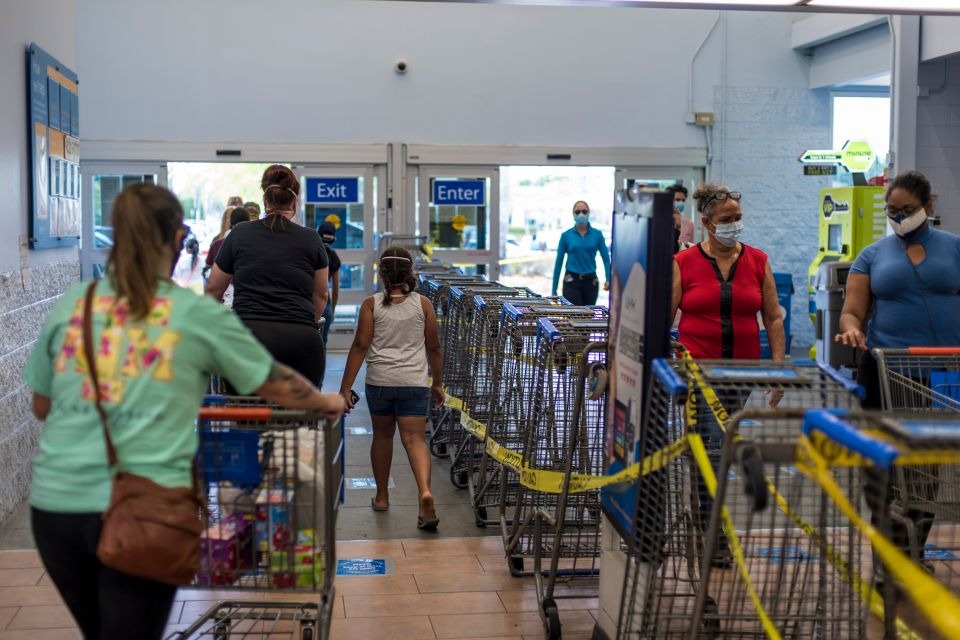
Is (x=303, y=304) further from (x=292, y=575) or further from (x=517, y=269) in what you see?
(x=517, y=269)

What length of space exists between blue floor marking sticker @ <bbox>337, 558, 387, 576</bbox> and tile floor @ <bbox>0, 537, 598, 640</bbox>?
6 cm

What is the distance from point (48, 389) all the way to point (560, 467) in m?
2.63

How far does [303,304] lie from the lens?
5535 millimetres

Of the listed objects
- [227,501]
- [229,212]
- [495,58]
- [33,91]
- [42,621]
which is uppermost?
[495,58]

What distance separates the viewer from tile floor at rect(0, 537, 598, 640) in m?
4.40

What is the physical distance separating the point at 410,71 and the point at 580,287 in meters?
3.40

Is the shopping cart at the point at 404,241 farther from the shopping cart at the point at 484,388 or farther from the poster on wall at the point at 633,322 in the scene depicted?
the poster on wall at the point at 633,322

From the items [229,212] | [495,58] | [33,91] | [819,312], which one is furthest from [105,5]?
[819,312]

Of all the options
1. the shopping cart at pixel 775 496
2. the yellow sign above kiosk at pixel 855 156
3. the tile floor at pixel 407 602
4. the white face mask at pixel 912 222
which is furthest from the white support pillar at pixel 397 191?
the shopping cart at pixel 775 496

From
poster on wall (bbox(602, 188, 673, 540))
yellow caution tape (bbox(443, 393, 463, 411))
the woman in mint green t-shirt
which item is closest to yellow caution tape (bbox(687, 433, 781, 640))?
poster on wall (bbox(602, 188, 673, 540))

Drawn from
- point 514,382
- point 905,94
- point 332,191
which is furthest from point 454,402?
point 332,191

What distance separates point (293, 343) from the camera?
5480 millimetres

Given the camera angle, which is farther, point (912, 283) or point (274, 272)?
point (274, 272)

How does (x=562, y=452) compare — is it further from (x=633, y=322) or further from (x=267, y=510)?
(x=267, y=510)
